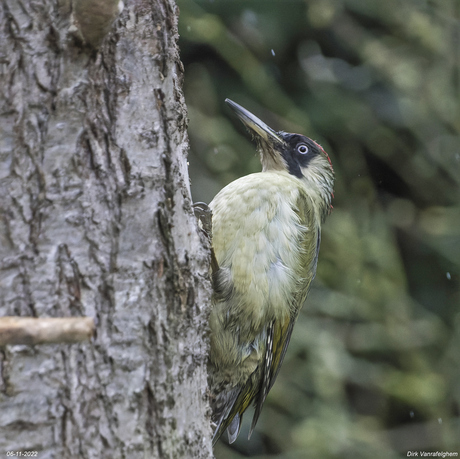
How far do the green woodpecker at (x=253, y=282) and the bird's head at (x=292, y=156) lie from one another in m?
0.51

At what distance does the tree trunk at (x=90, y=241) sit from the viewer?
4.78ft

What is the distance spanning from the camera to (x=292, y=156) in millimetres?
3967

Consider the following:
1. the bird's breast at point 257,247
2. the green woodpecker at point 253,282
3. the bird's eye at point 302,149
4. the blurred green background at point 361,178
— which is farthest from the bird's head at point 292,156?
the blurred green background at point 361,178

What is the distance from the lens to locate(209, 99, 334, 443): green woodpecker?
286 centimetres

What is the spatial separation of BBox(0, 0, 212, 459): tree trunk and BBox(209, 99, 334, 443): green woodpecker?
1.12m

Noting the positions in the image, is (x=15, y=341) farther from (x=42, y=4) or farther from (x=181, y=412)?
(x=42, y=4)

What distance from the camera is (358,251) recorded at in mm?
5160

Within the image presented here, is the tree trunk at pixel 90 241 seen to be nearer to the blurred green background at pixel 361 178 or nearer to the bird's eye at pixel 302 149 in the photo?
the bird's eye at pixel 302 149

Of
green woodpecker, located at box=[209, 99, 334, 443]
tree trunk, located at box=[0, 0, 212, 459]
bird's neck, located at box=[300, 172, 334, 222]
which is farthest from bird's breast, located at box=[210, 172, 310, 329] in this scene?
tree trunk, located at box=[0, 0, 212, 459]

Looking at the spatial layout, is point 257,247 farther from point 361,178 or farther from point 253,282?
point 361,178

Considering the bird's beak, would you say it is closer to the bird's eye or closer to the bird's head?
the bird's head

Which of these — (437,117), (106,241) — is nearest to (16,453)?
(106,241)

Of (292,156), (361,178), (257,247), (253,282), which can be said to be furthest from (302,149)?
(361,178)

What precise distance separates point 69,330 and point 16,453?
1.67 feet
